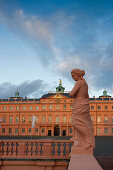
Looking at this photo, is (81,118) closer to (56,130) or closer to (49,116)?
(56,130)

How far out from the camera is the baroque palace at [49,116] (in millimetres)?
61312

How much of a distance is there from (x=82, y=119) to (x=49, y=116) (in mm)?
58358

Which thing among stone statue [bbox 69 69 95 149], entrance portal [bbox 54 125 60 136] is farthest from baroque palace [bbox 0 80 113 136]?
Answer: stone statue [bbox 69 69 95 149]

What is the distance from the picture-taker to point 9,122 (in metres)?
64.2

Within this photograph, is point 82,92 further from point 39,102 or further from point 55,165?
point 39,102

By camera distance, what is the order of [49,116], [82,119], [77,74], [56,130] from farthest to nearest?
[49,116] < [56,130] < [77,74] < [82,119]

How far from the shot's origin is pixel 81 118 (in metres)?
5.33

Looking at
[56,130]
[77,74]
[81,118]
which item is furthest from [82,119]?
[56,130]

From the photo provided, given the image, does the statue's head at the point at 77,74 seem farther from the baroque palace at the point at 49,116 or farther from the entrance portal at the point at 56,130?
the entrance portal at the point at 56,130

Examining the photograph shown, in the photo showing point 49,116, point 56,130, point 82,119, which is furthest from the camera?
A: point 49,116

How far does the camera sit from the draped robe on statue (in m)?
5.27

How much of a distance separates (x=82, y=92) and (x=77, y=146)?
4.94 ft

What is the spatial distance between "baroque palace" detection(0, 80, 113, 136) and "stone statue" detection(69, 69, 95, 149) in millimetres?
56388

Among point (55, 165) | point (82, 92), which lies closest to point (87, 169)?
point (82, 92)
